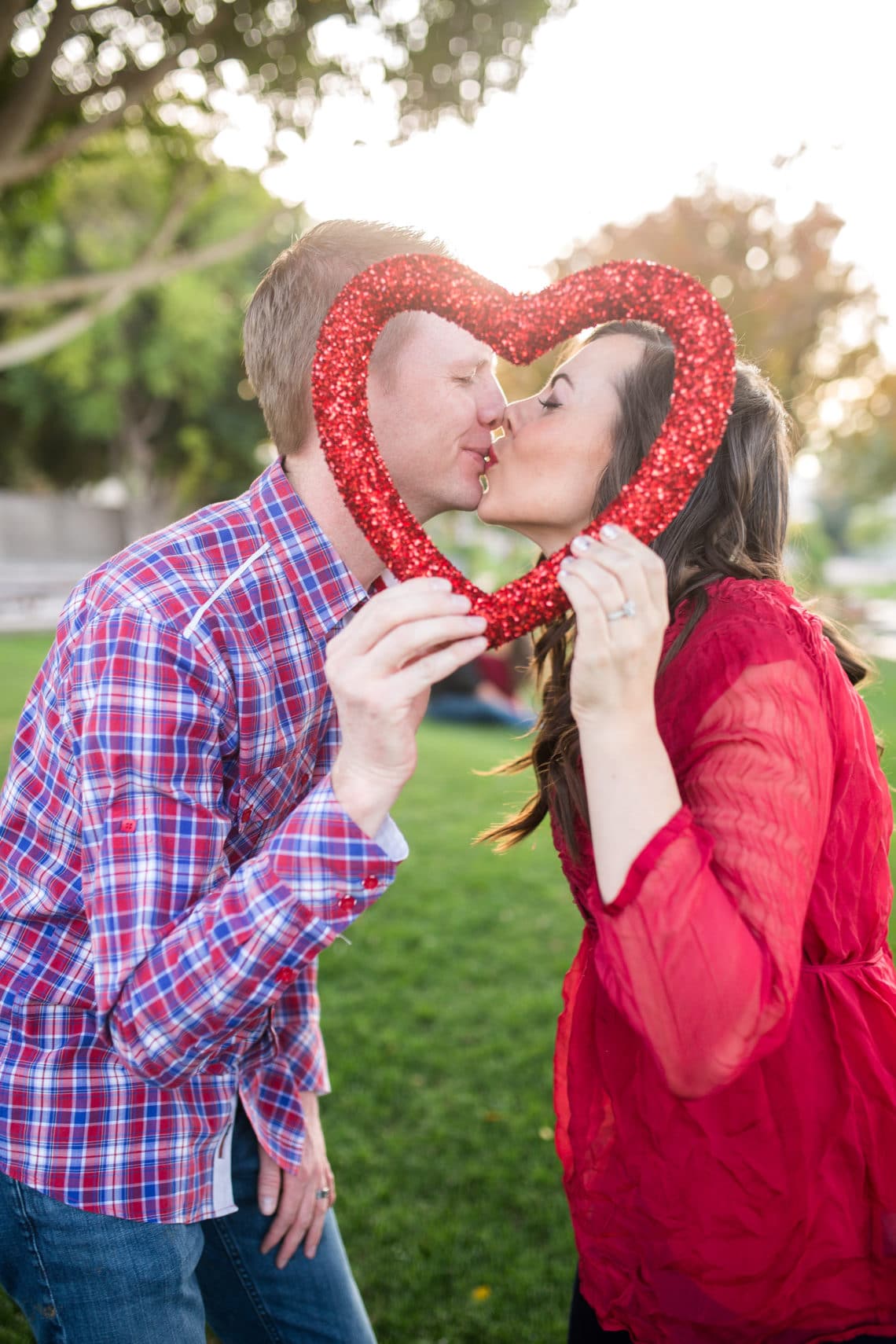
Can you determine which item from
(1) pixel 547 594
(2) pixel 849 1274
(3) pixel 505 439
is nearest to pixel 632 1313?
(2) pixel 849 1274

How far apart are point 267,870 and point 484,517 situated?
3.59 ft

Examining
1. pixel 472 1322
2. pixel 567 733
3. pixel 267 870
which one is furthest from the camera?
pixel 472 1322

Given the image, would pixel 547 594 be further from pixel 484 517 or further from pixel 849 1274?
pixel 849 1274

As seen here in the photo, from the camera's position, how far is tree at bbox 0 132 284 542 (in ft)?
101

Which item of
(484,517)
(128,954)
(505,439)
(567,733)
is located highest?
(505,439)

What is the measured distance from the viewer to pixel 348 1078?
5.22 m

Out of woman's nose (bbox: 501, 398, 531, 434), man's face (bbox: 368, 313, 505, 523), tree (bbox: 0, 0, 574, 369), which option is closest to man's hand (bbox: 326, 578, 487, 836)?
woman's nose (bbox: 501, 398, 531, 434)

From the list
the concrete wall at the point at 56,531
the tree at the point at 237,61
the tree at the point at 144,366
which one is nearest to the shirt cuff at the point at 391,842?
the tree at the point at 237,61

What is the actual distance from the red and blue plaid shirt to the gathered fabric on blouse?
0.51 m

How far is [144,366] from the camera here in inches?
1281

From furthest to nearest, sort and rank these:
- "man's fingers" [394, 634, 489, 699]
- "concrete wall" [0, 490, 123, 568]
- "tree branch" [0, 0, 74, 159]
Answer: "concrete wall" [0, 490, 123, 568] < "tree branch" [0, 0, 74, 159] < "man's fingers" [394, 634, 489, 699]

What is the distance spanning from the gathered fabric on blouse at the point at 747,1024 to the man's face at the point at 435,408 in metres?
0.79

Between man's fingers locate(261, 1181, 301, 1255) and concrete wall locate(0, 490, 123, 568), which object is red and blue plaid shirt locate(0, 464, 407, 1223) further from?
concrete wall locate(0, 490, 123, 568)

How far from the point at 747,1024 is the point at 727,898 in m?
0.18
